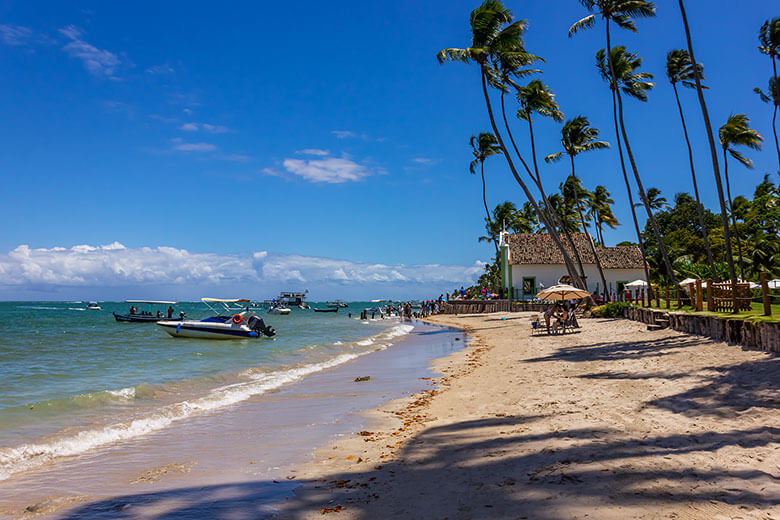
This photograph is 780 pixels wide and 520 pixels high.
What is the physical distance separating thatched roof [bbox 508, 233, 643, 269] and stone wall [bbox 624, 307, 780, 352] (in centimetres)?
2503

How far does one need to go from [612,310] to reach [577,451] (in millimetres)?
20871

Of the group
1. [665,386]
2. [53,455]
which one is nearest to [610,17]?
[665,386]

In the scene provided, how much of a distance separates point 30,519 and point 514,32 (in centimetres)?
2597

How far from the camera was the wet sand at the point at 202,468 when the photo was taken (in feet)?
15.2

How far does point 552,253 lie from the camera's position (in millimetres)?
41469

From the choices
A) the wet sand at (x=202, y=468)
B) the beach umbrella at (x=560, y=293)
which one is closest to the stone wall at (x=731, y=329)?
the beach umbrella at (x=560, y=293)

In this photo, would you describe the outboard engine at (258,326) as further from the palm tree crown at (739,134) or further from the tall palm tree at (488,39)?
the palm tree crown at (739,134)

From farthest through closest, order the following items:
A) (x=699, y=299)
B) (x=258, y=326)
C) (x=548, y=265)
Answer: (x=548, y=265), (x=258, y=326), (x=699, y=299)

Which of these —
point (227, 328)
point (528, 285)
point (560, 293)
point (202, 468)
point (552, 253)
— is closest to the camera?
point (202, 468)

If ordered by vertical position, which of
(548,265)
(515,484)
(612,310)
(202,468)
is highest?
(548,265)

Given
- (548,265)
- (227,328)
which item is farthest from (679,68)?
(227,328)

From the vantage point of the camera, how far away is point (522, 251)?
1641 inches

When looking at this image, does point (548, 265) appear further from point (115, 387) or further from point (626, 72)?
point (115, 387)

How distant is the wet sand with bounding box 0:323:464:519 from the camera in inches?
182
